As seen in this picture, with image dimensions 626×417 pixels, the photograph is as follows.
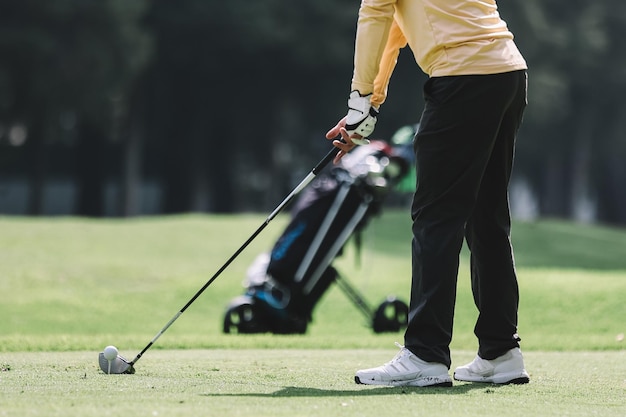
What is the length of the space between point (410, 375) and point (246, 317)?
4.80 m

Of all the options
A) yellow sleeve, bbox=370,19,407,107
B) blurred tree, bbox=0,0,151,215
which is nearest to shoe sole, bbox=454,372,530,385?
yellow sleeve, bbox=370,19,407,107

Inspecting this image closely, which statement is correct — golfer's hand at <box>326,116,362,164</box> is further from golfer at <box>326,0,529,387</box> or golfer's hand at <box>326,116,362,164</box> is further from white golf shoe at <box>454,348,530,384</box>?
white golf shoe at <box>454,348,530,384</box>

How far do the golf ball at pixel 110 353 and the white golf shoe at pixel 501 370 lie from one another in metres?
1.47

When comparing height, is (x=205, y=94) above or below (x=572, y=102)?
above

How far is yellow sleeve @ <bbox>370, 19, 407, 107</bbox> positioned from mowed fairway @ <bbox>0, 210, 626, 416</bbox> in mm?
1200

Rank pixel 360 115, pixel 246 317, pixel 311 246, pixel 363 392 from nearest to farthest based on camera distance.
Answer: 1. pixel 363 392
2. pixel 360 115
3. pixel 311 246
4. pixel 246 317

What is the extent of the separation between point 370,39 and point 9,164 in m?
34.3

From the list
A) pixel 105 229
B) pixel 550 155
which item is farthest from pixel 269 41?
pixel 105 229

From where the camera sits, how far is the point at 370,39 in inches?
188

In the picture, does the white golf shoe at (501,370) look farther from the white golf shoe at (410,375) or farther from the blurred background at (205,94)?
the blurred background at (205,94)

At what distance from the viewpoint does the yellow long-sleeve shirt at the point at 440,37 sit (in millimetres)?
4738

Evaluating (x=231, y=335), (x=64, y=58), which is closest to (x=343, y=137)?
(x=231, y=335)

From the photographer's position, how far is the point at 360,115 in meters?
4.87

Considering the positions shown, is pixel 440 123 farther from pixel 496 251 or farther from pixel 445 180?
pixel 496 251
